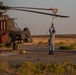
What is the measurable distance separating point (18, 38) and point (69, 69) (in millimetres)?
13928

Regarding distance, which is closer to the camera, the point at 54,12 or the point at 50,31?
the point at 54,12

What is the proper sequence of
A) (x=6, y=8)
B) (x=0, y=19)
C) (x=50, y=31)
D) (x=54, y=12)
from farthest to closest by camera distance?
(x=0, y=19), (x=50, y=31), (x=6, y=8), (x=54, y=12)

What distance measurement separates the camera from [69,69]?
13.8 meters

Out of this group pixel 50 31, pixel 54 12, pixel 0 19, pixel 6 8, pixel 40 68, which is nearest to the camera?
pixel 40 68

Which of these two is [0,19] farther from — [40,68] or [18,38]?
[40,68]

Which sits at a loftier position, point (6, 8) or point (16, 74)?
point (6, 8)

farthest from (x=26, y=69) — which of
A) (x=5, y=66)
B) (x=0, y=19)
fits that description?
(x=0, y=19)

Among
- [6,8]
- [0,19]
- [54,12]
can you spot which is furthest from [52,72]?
[0,19]

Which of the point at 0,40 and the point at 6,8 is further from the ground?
the point at 6,8

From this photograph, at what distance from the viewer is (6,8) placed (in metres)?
21.2

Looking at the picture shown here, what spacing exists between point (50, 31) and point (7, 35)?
5.29 m

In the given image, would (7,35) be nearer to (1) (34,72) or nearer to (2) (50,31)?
(2) (50,31)

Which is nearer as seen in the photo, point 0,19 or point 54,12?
point 54,12

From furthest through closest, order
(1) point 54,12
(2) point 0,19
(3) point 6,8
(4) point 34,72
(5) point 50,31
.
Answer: (2) point 0,19 < (5) point 50,31 < (3) point 6,8 < (1) point 54,12 < (4) point 34,72
